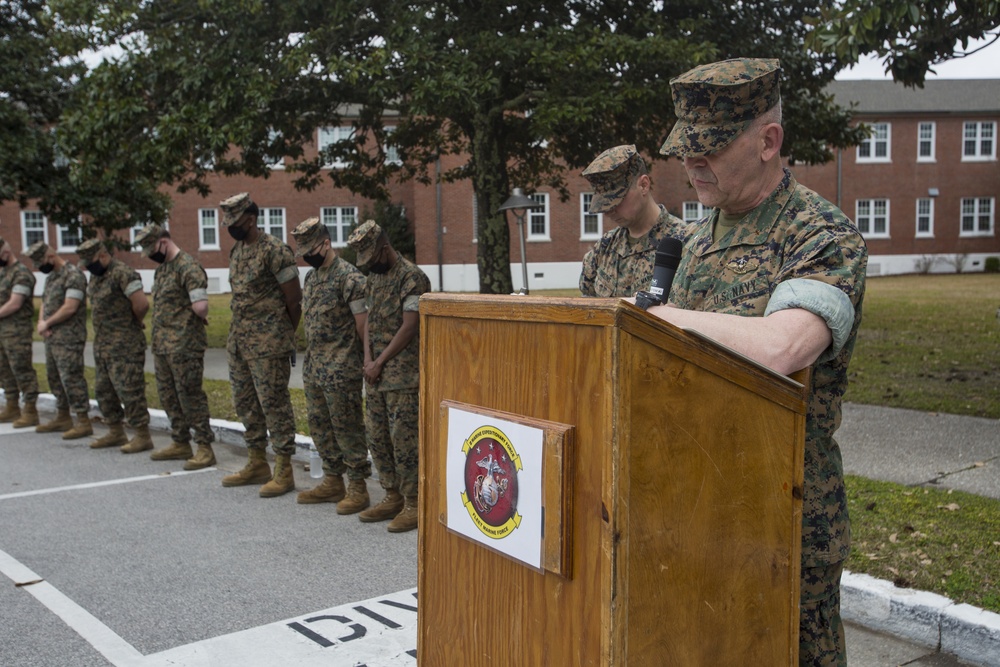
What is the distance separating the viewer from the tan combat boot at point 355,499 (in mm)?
6578

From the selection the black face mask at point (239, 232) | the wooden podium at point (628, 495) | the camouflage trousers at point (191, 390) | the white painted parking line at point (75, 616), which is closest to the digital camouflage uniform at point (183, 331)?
the camouflage trousers at point (191, 390)

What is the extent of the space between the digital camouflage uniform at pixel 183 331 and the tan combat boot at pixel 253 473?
0.89m

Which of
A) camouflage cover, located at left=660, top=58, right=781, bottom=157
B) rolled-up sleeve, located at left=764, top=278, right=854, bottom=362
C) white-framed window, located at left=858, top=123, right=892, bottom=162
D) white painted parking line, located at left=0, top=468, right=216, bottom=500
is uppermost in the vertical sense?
white-framed window, located at left=858, top=123, right=892, bottom=162

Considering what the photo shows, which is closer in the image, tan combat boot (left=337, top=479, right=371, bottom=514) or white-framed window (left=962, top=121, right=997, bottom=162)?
tan combat boot (left=337, top=479, right=371, bottom=514)

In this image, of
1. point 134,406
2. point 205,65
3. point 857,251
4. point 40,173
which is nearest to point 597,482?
point 857,251

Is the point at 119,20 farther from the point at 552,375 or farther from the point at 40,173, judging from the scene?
the point at 552,375

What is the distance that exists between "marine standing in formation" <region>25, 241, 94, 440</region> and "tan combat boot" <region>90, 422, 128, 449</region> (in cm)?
62

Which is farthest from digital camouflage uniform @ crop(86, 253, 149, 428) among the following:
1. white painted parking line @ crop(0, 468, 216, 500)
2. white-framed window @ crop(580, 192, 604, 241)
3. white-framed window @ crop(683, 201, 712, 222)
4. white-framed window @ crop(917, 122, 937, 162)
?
white-framed window @ crop(917, 122, 937, 162)

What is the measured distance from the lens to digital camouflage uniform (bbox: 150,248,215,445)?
8180 mm

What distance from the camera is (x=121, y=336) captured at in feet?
29.6

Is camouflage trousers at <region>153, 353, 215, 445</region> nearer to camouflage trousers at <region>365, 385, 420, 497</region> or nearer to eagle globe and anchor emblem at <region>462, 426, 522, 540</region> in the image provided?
camouflage trousers at <region>365, 385, 420, 497</region>

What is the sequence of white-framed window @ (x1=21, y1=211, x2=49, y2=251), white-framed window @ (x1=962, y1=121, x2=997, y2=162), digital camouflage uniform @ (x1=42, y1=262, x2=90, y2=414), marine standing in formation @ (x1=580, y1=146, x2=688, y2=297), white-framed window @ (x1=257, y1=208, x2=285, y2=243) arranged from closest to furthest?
marine standing in formation @ (x1=580, y1=146, x2=688, y2=297) < digital camouflage uniform @ (x1=42, y1=262, x2=90, y2=414) < white-framed window @ (x1=21, y1=211, x2=49, y2=251) < white-framed window @ (x1=257, y1=208, x2=285, y2=243) < white-framed window @ (x1=962, y1=121, x2=997, y2=162)

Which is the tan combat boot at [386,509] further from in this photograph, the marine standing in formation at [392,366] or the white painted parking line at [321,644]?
the white painted parking line at [321,644]

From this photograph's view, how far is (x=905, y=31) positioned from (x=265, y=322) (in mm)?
6697
